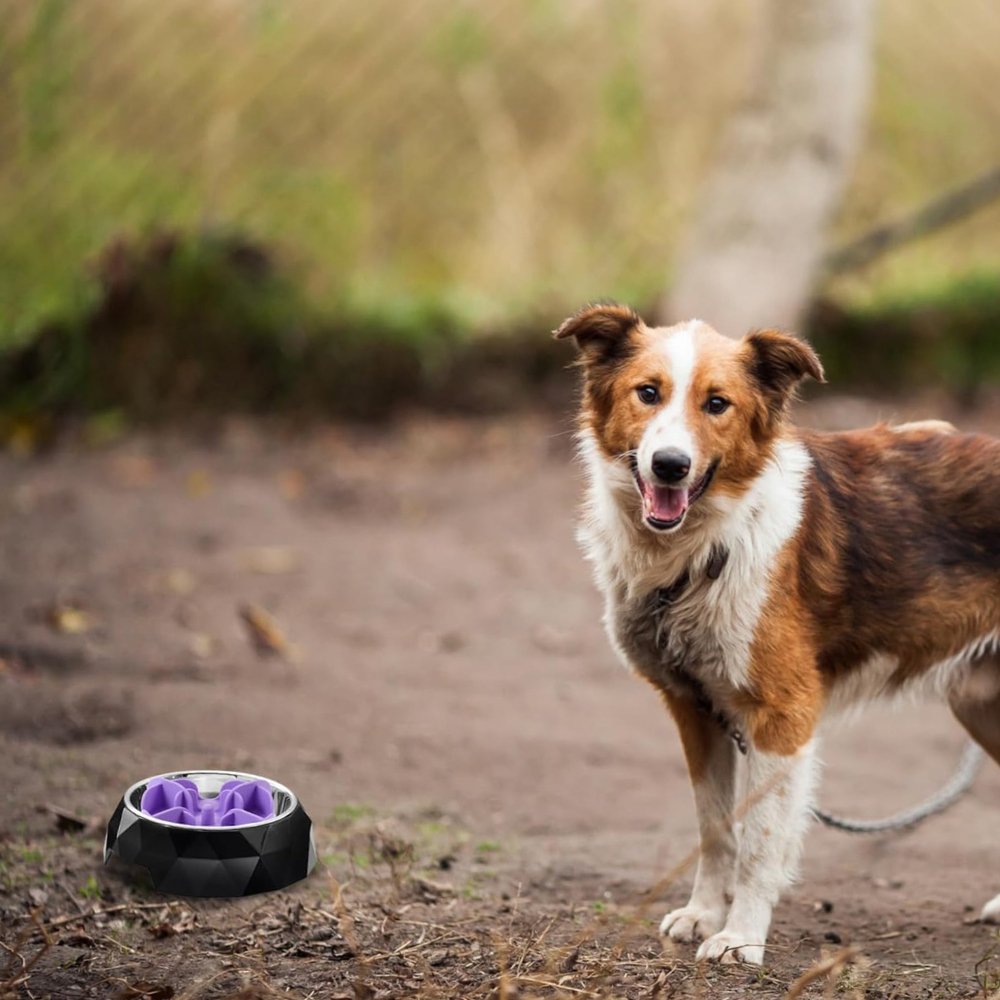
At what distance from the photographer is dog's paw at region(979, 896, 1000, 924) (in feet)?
14.4

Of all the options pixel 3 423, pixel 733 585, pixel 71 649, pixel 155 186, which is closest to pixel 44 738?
pixel 71 649

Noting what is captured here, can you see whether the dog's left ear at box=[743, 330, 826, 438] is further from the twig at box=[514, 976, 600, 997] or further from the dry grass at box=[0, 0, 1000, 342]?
the dry grass at box=[0, 0, 1000, 342]

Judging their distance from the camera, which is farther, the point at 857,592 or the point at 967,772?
the point at 967,772

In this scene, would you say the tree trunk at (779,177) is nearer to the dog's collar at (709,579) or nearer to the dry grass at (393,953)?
the dog's collar at (709,579)

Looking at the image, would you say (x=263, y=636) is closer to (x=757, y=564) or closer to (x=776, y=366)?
(x=757, y=564)

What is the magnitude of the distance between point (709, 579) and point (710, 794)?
0.73 metres

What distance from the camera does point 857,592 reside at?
14.0 feet

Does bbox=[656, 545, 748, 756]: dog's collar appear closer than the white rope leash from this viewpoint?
Yes

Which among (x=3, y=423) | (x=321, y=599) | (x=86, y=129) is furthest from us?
(x=86, y=129)

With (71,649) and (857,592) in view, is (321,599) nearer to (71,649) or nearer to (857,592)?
(71,649)

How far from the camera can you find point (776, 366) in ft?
13.8

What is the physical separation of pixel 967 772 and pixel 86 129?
8122mm

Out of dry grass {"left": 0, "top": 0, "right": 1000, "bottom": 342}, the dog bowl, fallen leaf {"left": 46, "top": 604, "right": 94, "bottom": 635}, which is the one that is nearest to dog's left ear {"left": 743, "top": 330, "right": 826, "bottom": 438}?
the dog bowl

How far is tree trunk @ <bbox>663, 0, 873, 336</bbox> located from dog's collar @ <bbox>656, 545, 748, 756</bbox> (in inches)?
215
